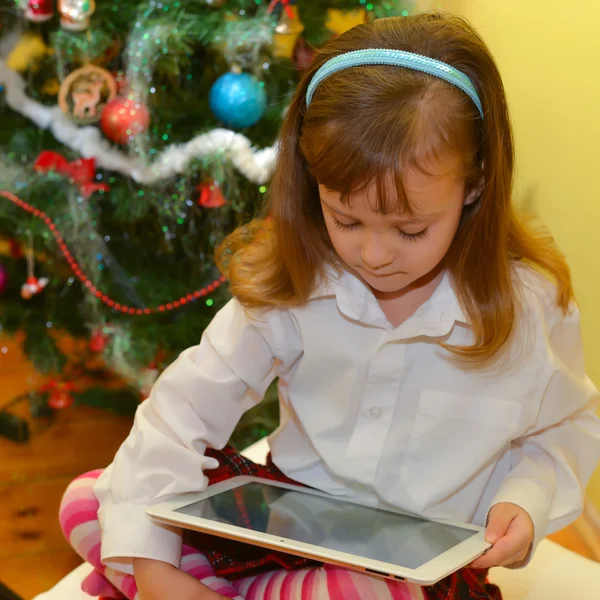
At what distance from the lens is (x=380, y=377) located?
83 cm

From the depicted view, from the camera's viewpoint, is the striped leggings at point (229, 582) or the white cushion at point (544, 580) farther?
the white cushion at point (544, 580)

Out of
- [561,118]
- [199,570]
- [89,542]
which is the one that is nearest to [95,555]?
[89,542]

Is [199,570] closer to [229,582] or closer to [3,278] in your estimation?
[229,582]

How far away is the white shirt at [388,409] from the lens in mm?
806

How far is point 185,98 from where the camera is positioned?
1.43 m

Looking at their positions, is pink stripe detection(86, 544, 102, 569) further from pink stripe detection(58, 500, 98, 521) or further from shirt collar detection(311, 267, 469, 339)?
shirt collar detection(311, 267, 469, 339)

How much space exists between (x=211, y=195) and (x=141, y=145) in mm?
140

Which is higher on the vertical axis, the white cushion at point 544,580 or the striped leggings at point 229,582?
the striped leggings at point 229,582

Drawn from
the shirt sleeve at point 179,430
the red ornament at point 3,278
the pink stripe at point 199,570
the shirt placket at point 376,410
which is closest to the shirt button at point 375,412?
the shirt placket at point 376,410

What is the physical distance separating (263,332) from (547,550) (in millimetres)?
427

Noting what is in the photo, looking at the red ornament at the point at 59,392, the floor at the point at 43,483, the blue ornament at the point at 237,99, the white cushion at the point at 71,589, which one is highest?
the blue ornament at the point at 237,99

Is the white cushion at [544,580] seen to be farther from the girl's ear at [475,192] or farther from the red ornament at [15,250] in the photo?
the red ornament at [15,250]

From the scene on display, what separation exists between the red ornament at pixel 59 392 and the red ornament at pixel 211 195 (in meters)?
0.55

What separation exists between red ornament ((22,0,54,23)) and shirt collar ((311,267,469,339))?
0.79m
